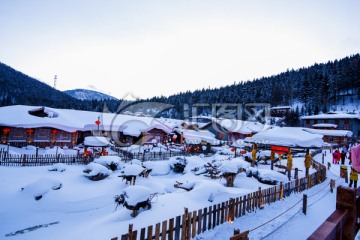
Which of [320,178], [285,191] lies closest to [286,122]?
[320,178]

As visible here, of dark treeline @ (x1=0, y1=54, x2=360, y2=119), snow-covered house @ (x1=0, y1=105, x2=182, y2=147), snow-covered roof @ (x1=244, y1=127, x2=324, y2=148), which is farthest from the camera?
dark treeline @ (x1=0, y1=54, x2=360, y2=119)

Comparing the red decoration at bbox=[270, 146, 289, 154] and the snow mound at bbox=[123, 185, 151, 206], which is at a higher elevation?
the red decoration at bbox=[270, 146, 289, 154]

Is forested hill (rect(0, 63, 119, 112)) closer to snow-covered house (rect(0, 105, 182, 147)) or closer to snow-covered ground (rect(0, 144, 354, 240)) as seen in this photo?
snow-covered house (rect(0, 105, 182, 147))

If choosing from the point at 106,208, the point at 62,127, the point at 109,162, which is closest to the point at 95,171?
the point at 109,162

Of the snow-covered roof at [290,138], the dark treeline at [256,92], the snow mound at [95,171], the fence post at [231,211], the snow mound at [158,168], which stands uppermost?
the dark treeline at [256,92]

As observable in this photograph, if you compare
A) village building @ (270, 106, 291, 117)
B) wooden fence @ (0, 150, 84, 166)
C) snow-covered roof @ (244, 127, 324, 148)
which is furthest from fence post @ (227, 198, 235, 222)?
village building @ (270, 106, 291, 117)

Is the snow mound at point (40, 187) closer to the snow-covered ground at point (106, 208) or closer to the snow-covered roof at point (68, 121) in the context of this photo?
the snow-covered ground at point (106, 208)

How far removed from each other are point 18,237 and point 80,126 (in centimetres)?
2333

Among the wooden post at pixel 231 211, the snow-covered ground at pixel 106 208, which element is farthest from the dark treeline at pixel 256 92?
the wooden post at pixel 231 211

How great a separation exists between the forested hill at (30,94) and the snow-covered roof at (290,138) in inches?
3657

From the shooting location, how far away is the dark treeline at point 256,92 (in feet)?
273

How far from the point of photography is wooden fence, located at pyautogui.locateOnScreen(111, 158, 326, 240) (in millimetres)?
5413

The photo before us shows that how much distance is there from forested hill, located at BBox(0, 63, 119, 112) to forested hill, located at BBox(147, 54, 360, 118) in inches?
1740

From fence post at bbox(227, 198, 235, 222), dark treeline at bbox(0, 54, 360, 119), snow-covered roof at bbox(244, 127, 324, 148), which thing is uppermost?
dark treeline at bbox(0, 54, 360, 119)
